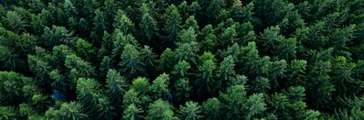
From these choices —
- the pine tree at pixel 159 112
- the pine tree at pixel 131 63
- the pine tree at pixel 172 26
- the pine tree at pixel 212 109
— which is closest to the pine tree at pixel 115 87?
the pine tree at pixel 131 63

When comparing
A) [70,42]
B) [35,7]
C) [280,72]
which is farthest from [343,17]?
[35,7]

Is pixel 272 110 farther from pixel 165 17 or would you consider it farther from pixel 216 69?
pixel 165 17

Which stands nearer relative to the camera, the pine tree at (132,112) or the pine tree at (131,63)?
the pine tree at (132,112)

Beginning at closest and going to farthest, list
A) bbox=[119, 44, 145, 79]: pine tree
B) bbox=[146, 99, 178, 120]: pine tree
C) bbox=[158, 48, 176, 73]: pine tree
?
1. bbox=[146, 99, 178, 120]: pine tree
2. bbox=[119, 44, 145, 79]: pine tree
3. bbox=[158, 48, 176, 73]: pine tree

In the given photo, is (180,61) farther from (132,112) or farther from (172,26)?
(132,112)

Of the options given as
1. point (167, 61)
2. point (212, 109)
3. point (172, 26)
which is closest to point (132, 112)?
point (212, 109)

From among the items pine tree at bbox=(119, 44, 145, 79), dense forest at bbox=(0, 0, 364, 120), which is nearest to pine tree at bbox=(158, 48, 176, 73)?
dense forest at bbox=(0, 0, 364, 120)

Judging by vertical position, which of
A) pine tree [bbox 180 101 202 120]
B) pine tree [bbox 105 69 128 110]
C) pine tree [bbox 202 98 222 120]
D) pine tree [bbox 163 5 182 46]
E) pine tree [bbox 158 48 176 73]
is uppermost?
pine tree [bbox 163 5 182 46]

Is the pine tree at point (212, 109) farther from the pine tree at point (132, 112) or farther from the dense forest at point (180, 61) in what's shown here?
the pine tree at point (132, 112)

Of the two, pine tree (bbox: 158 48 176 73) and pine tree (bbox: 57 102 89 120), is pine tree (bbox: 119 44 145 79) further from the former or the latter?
pine tree (bbox: 57 102 89 120)
